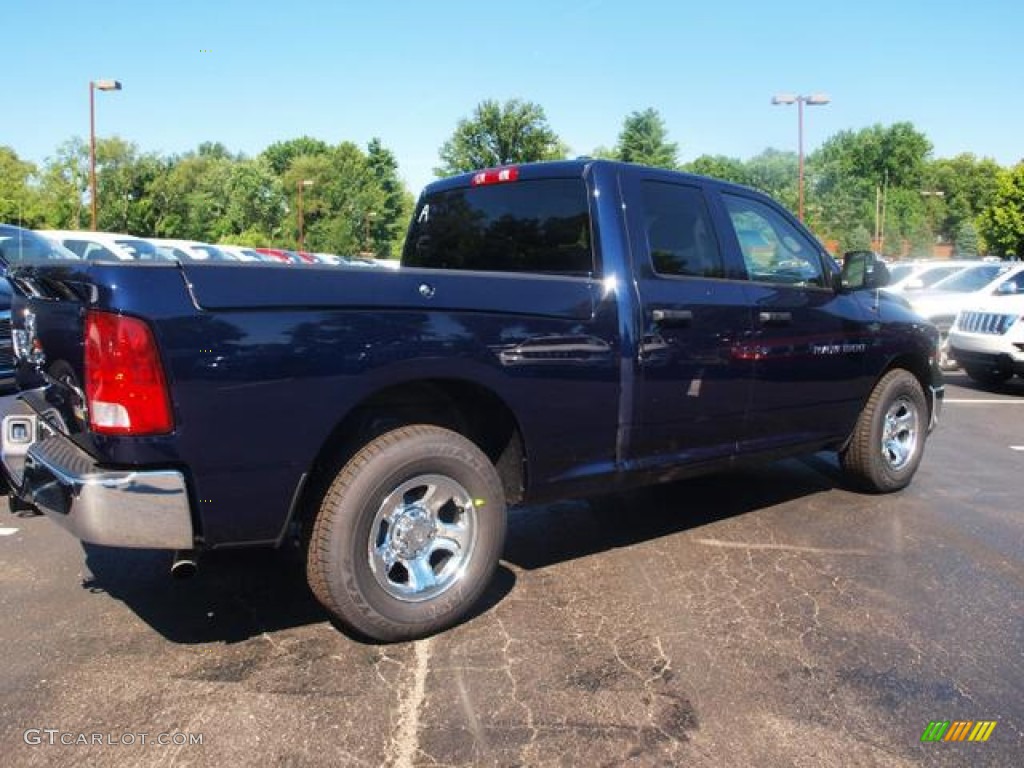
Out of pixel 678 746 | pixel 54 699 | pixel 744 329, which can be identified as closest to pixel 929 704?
pixel 678 746

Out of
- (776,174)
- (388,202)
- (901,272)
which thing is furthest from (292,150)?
(901,272)

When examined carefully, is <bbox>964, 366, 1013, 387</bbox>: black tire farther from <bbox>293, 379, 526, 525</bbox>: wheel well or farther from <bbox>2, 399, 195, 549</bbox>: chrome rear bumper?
<bbox>2, 399, 195, 549</bbox>: chrome rear bumper

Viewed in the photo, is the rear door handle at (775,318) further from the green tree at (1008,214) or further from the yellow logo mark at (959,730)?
the green tree at (1008,214)

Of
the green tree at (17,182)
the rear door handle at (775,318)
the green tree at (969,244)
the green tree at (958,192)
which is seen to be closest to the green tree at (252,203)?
the green tree at (17,182)

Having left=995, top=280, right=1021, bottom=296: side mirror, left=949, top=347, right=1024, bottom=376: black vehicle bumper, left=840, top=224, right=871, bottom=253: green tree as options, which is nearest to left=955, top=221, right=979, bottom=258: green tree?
left=840, top=224, right=871, bottom=253: green tree

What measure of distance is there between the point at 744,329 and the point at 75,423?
309cm

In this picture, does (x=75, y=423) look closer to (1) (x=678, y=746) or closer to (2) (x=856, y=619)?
(1) (x=678, y=746)

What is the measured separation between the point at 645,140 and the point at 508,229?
69.4 m

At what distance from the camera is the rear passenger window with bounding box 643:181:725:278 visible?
163 inches

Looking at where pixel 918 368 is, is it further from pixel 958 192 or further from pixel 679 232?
pixel 958 192

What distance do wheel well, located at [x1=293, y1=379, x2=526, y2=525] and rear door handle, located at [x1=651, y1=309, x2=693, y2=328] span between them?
0.89m

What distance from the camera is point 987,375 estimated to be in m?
11.8

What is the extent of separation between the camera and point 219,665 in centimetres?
311

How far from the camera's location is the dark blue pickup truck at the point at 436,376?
107 inches
